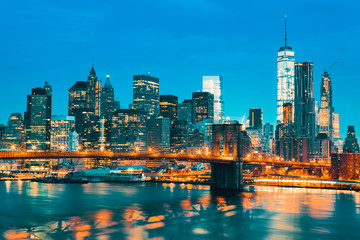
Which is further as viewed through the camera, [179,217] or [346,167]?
[346,167]

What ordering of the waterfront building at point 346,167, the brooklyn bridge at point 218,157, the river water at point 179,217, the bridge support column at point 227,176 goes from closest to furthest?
the river water at point 179,217 < the brooklyn bridge at point 218,157 < the bridge support column at point 227,176 < the waterfront building at point 346,167

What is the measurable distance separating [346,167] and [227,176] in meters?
52.9

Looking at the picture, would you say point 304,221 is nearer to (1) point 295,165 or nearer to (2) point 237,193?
(2) point 237,193

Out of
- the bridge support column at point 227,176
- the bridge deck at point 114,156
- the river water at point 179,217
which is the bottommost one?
the river water at point 179,217

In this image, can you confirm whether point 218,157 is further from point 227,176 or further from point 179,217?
point 179,217

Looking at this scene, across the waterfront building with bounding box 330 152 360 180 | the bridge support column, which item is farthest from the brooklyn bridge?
Answer: the waterfront building with bounding box 330 152 360 180

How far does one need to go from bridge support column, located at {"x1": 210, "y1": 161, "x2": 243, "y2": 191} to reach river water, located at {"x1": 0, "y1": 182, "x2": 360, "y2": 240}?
8.43 m

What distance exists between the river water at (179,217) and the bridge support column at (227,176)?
27.7 feet

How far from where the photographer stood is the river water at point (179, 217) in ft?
145

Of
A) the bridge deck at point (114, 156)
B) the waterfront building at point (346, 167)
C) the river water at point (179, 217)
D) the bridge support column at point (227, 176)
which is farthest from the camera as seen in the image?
the waterfront building at point (346, 167)

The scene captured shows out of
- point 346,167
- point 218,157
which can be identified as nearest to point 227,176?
point 218,157

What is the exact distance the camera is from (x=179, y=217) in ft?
175

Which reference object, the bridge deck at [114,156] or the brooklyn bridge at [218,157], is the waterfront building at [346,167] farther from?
the bridge deck at [114,156]

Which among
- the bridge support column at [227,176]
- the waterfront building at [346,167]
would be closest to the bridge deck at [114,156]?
the bridge support column at [227,176]
